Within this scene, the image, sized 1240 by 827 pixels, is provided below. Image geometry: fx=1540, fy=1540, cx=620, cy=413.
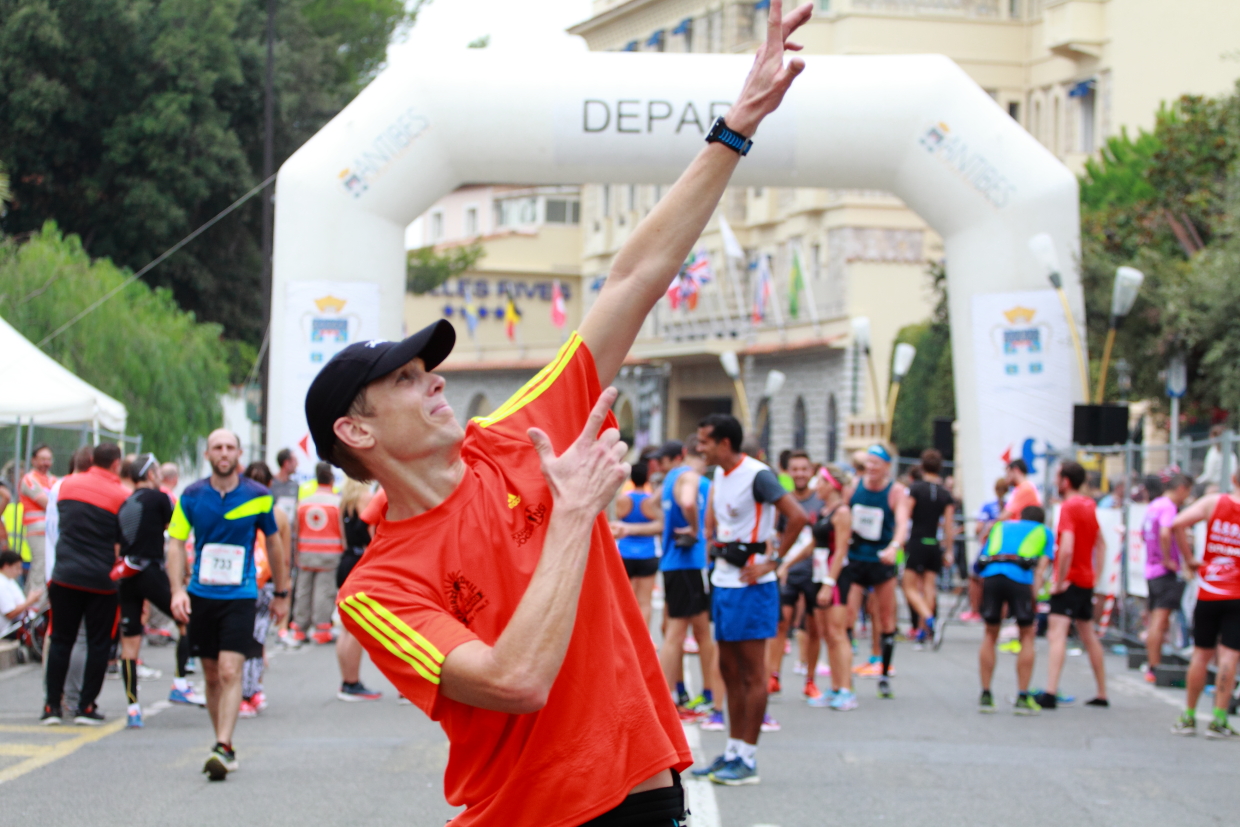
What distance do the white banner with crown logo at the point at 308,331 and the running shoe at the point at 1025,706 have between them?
316 inches

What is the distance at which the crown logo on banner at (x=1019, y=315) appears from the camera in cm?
1587

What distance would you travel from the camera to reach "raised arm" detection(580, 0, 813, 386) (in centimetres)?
298

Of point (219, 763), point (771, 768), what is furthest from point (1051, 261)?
point (219, 763)

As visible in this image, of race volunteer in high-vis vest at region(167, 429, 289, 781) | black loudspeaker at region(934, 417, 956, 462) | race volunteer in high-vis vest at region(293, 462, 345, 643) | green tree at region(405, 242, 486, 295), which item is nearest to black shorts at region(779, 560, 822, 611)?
race volunteer in high-vis vest at region(293, 462, 345, 643)

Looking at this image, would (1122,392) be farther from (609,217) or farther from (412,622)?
(609,217)

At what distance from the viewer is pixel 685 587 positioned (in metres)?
10.0

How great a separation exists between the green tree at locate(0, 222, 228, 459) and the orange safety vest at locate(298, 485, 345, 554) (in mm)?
8223

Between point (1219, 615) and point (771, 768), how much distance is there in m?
3.27

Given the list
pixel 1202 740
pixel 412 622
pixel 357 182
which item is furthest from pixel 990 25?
pixel 412 622

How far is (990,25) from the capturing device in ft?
156

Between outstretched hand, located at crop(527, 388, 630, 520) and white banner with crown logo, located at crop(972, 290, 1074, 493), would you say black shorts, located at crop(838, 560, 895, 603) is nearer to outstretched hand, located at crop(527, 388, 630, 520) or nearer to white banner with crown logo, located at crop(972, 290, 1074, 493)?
white banner with crown logo, located at crop(972, 290, 1074, 493)

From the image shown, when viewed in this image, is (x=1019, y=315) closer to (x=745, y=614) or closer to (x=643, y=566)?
(x=643, y=566)

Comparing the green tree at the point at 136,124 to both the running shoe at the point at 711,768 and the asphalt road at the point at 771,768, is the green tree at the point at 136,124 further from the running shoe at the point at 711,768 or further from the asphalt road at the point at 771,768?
the running shoe at the point at 711,768

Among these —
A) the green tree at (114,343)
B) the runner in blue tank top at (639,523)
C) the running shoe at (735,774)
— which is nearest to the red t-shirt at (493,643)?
the running shoe at (735,774)
